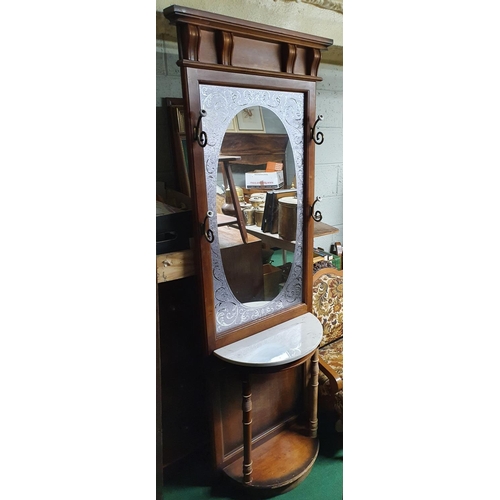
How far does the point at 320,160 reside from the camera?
109cm

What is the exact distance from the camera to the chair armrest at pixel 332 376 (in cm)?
116

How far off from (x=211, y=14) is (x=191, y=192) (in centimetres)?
35

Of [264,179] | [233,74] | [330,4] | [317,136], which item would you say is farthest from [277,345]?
[330,4]

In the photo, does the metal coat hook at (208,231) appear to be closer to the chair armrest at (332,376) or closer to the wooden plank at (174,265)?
the wooden plank at (174,265)

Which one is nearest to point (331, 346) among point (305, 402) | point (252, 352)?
point (305, 402)

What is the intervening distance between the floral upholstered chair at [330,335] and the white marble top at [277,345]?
73 millimetres

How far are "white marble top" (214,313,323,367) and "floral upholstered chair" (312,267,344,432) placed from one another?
0.07 metres

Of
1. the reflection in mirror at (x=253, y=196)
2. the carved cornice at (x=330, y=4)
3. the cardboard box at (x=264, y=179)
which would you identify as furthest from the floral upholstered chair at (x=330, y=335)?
the carved cornice at (x=330, y=4)

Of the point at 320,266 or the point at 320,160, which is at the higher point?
the point at 320,160

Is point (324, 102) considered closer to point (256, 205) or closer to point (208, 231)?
point (256, 205)
